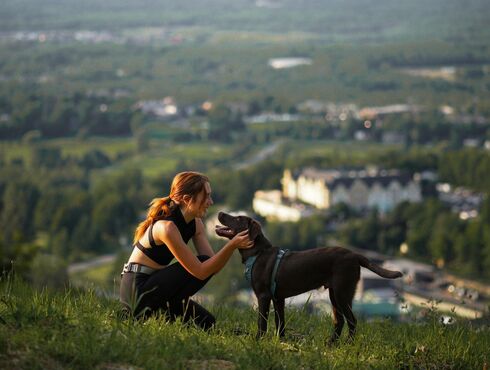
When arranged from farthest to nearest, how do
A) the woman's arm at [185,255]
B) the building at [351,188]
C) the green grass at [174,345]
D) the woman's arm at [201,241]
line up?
1. the building at [351,188]
2. the woman's arm at [201,241]
3. the woman's arm at [185,255]
4. the green grass at [174,345]

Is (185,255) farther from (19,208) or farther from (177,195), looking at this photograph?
(19,208)

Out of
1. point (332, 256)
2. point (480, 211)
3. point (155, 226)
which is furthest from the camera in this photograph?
point (480, 211)

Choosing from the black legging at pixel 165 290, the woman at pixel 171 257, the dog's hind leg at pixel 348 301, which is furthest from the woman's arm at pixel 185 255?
the dog's hind leg at pixel 348 301

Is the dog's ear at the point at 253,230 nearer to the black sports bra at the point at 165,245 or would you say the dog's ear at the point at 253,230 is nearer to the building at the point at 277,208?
the black sports bra at the point at 165,245

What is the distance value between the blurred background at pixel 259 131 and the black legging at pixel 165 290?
2427mm

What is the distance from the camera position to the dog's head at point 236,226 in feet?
19.9

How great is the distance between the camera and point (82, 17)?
149 metres

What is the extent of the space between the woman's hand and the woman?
0.81ft

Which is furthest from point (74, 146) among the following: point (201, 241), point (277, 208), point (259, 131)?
point (201, 241)

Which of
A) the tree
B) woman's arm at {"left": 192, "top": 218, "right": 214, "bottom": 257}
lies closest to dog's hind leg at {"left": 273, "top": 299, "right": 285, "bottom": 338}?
woman's arm at {"left": 192, "top": 218, "right": 214, "bottom": 257}

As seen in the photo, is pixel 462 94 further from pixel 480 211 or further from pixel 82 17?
pixel 82 17

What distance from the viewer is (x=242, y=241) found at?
602cm

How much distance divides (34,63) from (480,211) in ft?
220

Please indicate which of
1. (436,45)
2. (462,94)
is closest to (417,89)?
(462,94)
